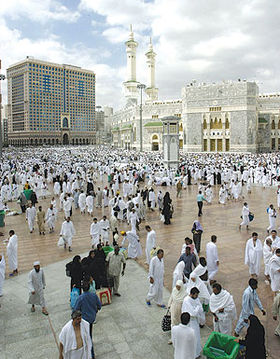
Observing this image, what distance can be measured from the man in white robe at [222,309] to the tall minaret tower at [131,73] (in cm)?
6833

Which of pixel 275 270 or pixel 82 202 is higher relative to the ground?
pixel 82 202

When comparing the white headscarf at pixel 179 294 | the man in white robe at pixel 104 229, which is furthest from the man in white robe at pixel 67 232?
the white headscarf at pixel 179 294

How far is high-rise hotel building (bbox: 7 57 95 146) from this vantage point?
8244cm

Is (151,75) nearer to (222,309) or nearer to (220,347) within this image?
(222,309)

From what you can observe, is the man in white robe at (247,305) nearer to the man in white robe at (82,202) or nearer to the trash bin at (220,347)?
the trash bin at (220,347)

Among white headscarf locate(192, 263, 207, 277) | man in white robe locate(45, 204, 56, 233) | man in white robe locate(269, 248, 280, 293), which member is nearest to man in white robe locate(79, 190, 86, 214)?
man in white robe locate(45, 204, 56, 233)

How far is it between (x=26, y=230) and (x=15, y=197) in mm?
5651

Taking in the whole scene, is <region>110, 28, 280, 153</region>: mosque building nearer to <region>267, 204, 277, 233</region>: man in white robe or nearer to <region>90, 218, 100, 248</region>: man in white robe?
<region>267, 204, 277, 233</region>: man in white robe

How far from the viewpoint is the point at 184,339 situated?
9.86 feet

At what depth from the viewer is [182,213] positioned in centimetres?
1066

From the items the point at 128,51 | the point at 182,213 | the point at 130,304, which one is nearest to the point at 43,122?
the point at 128,51

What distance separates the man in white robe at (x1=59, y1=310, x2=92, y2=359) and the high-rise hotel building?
84700mm

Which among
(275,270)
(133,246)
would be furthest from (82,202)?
(275,270)

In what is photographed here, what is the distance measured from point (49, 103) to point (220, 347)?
89.2 metres
